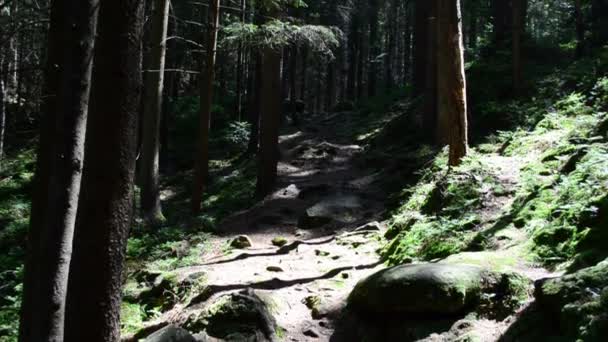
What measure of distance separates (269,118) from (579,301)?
1168 cm

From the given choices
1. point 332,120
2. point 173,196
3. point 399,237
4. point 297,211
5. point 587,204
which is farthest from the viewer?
point 332,120

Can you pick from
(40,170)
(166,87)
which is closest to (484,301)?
(40,170)

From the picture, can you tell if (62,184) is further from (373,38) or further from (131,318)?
(373,38)

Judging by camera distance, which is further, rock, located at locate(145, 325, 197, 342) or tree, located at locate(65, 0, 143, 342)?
rock, located at locate(145, 325, 197, 342)

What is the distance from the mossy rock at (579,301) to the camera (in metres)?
4.35

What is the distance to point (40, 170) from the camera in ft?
18.0

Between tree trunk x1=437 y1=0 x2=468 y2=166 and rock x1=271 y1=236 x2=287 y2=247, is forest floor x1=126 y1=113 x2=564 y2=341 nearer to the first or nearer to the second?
rock x1=271 y1=236 x2=287 y2=247

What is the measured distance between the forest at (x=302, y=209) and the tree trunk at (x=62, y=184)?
0.05ft

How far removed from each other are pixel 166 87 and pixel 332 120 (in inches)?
371

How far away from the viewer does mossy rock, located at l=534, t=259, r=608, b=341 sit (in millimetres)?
4348

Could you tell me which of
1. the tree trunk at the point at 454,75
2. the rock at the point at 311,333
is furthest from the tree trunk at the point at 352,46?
the rock at the point at 311,333

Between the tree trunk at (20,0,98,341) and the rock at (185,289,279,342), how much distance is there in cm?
241

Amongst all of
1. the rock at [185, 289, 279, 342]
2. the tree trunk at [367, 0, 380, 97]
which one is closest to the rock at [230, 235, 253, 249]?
the rock at [185, 289, 279, 342]

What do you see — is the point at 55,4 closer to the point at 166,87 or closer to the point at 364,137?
the point at 364,137
